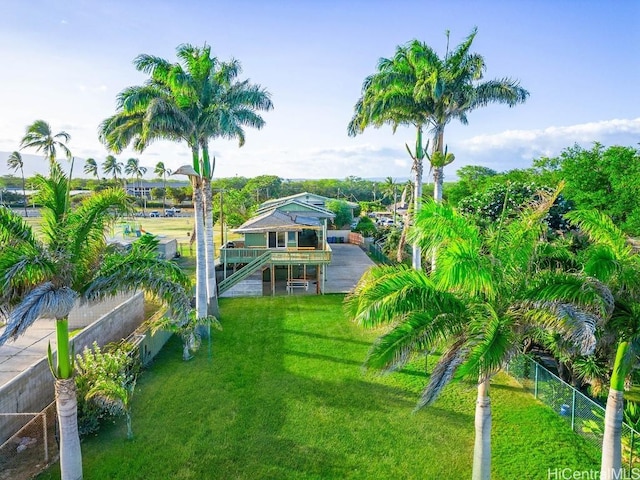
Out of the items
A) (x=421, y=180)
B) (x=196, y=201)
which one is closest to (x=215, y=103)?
(x=196, y=201)

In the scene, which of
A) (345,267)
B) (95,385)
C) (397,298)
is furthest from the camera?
(345,267)

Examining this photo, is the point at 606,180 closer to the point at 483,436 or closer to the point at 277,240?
the point at 277,240

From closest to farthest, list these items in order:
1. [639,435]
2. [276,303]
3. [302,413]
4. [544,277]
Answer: [544,277] → [639,435] → [302,413] → [276,303]

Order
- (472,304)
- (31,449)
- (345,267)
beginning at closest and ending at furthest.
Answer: (472,304)
(31,449)
(345,267)

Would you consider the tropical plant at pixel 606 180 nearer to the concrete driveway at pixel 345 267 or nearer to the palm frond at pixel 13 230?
the concrete driveway at pixel 345 267

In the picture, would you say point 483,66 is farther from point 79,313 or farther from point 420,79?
point 79,313

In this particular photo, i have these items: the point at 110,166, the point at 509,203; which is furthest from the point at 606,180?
the point at 110,166

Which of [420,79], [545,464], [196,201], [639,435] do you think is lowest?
[545,464]
